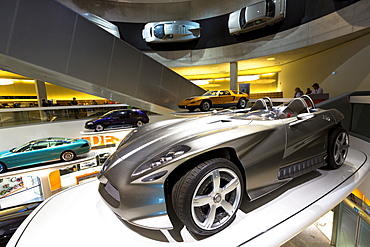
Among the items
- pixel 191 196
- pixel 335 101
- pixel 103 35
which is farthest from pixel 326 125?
pixel 103 35

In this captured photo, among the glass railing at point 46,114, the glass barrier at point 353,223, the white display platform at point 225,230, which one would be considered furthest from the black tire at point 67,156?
the glass barrier at point 353,223

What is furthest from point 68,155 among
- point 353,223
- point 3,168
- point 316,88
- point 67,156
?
point 316,88

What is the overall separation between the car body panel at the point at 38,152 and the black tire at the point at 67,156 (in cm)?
6

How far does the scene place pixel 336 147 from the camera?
2131 mm

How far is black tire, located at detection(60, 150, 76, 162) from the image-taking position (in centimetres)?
421

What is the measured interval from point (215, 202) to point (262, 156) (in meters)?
0.56

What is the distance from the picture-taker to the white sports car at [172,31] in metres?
11.0

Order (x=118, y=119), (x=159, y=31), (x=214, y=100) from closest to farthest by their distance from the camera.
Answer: (x=118, y=119)
(x=214, y=100)
(x=159, y=31)

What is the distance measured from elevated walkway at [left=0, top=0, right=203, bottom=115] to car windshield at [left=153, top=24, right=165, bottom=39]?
534cm

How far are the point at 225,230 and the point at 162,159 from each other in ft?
2.47

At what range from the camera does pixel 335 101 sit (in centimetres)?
396

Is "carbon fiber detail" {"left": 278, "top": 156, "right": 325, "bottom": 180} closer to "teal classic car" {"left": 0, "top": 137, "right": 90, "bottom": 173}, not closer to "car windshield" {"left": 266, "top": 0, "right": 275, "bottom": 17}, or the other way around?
"teal classic car" {"left": 0, "top": 137, "right": 90, "bottom": 173}

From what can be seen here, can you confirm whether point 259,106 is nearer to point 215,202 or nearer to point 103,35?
point 215,202

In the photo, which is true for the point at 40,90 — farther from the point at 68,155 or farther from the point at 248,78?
the point at 248,78
